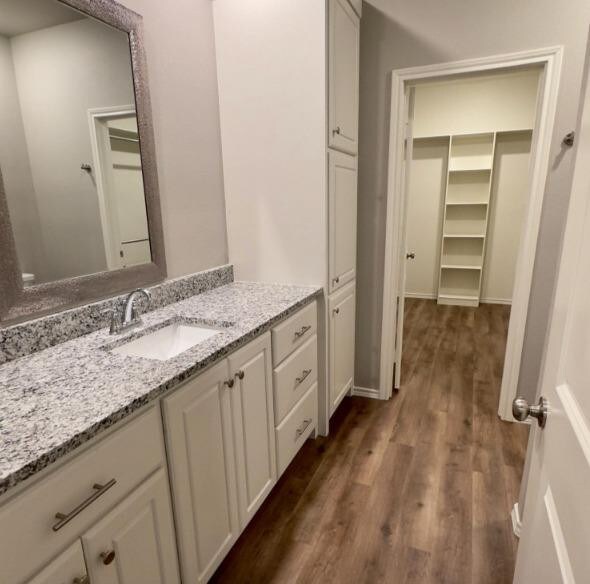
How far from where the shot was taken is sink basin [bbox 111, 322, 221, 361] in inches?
54.6

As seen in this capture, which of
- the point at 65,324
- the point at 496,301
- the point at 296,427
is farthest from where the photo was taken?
the point at 496,301

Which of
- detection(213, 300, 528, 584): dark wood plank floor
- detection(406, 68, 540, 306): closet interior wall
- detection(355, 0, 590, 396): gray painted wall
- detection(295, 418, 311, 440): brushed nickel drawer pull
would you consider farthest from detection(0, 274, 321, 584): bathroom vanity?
detection(406, 68, 540, 306): closet interior wall

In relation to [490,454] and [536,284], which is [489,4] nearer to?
[536,284]

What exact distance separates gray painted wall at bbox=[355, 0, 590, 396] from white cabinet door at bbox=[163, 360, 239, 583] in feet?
4.86

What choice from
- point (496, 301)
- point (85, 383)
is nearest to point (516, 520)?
point (85, 383)

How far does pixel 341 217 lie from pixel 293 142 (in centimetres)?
46

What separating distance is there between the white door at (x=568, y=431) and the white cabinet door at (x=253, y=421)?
0.86 m

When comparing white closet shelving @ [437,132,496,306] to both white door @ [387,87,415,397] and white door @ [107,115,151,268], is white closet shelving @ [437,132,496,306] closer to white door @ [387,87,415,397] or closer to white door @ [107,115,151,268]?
white door @ [387,87,415,397]

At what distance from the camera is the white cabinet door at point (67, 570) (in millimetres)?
A: 695

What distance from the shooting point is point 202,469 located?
1.14 m

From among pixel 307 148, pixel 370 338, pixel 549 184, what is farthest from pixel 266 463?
pixel 549 184

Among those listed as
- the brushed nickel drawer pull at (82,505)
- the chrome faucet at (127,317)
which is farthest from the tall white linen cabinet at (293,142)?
the brushed nickel drawer pull at (82,505)

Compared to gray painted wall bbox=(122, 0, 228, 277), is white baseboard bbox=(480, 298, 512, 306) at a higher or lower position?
lower

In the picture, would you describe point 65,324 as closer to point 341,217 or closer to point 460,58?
point 341,217
